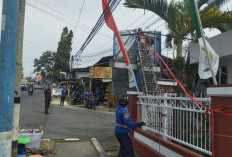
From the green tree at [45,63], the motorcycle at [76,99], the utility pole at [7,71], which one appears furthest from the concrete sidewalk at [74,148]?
the green tree at [45,63]

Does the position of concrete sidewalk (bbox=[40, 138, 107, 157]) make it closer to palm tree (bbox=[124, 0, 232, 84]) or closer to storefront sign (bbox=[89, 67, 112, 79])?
palm tree (bbox=[124, 0, 232, 84])

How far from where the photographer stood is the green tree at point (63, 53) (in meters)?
37.2

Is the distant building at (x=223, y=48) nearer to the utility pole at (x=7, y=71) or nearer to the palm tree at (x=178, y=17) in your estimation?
the palm tree at (x=178, y=17)

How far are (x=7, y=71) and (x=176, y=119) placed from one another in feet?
11.3

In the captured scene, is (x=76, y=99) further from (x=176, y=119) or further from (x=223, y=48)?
(x=176, y=119)

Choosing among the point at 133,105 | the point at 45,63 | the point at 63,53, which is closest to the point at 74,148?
the point at 133,105

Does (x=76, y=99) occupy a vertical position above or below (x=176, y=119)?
below

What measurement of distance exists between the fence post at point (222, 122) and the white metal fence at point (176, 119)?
441 millimetres

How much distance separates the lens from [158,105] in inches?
184

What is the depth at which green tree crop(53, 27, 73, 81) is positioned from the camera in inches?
1463

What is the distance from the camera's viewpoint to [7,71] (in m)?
2.83

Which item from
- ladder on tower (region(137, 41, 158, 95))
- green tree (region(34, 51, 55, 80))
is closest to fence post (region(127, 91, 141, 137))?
ladder on tower (region(137, 41, 158, 95))

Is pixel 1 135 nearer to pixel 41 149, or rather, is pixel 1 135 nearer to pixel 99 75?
pixel 41 149

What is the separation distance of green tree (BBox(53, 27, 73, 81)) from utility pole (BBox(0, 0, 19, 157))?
3506 centimetres
